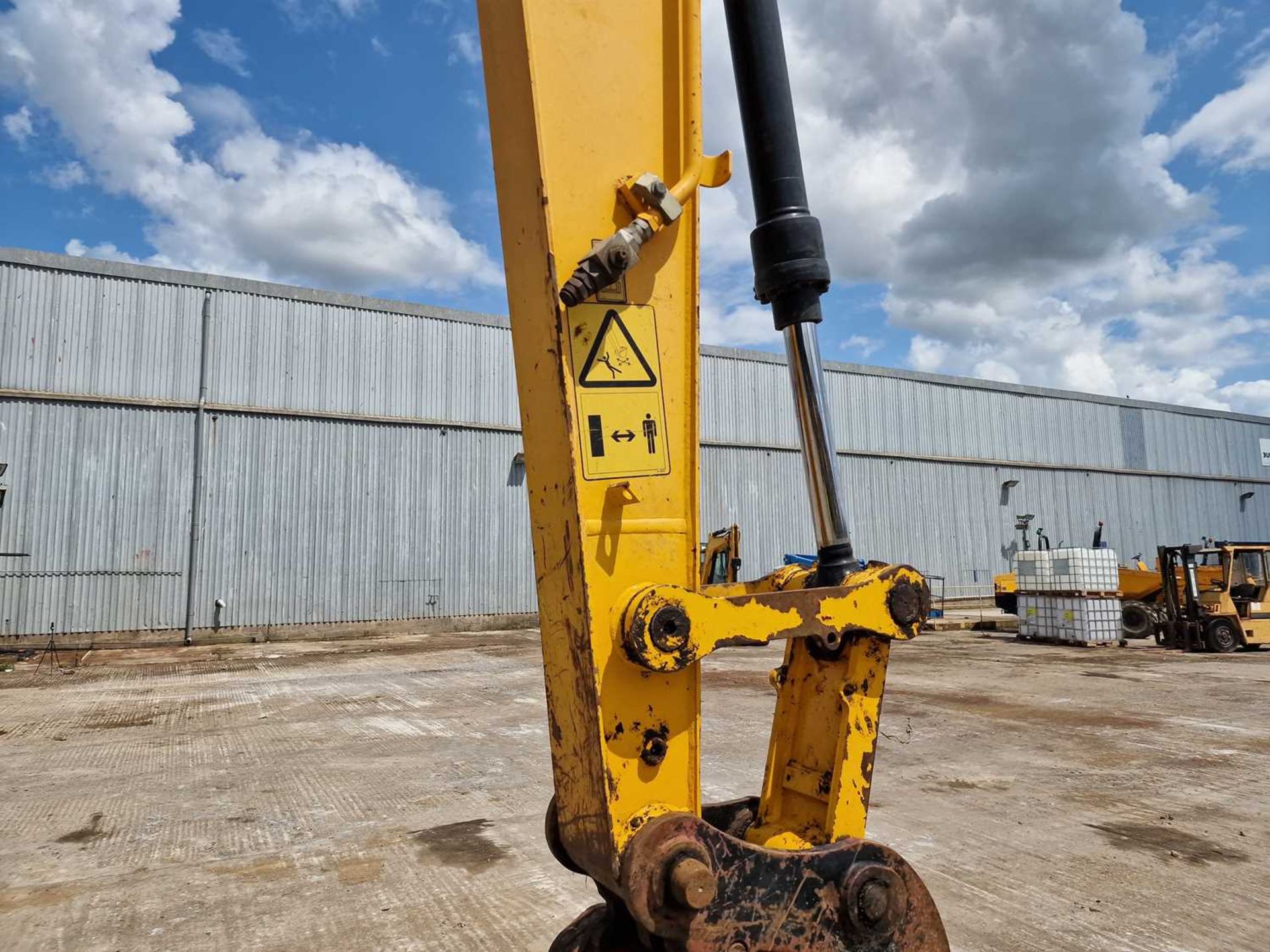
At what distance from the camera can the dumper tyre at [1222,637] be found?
14.7 meters

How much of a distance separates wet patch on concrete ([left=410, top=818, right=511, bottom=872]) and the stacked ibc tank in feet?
46.9

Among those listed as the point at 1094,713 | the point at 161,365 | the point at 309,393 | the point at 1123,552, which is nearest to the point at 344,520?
the point at 309,393

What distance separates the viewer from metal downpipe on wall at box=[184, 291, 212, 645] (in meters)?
15.8

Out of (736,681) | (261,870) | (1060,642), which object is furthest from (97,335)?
(1060,642)

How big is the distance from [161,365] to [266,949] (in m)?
15.6

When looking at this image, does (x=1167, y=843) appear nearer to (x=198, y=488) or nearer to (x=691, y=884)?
(x=691, y=884)

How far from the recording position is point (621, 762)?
1.81m

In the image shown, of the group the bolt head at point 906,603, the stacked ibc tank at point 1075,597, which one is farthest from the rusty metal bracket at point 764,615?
the stacked ibc tank at point 1075,597

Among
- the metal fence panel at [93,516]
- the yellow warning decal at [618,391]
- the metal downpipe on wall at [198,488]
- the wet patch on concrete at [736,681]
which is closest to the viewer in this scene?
the yellow warning decal at [618,391]

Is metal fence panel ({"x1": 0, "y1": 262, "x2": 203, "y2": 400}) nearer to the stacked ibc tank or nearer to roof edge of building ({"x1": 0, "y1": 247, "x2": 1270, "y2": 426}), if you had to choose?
roof edge of building ({"x1": 0, "y1": 247, "x2": 1270, "y2": 426})

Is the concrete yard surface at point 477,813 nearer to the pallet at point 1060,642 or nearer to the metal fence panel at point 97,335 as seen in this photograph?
the pallet at point 1060,642

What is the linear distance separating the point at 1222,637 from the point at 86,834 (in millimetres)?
16770

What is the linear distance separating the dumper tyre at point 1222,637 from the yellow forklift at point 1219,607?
10mm

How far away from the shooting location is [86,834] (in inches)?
181
